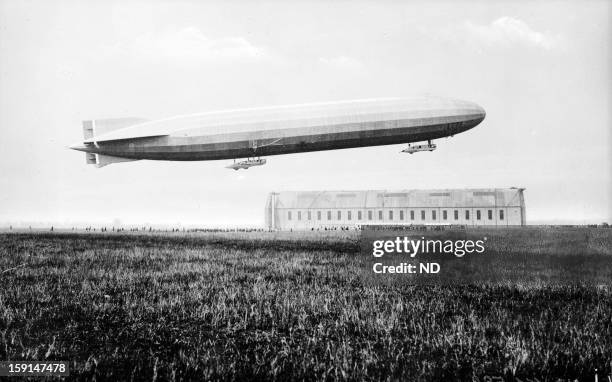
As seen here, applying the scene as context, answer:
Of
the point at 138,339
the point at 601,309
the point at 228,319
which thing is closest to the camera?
the point at 138,339

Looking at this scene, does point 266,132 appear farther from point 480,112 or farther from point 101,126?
point 480,112

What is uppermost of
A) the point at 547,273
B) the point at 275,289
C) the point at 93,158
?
the point at 93,158

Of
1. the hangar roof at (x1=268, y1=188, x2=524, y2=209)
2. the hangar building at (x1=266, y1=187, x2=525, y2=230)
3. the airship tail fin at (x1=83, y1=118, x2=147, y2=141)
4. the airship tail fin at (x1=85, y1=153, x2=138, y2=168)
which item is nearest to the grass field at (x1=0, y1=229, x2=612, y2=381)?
the airship tail fin at (x1=85, y1=153, x2=138, y2=168)

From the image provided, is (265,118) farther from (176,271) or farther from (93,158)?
(176,271)

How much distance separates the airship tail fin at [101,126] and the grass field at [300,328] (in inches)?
691

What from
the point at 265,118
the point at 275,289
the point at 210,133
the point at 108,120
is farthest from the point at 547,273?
the point at 108,120

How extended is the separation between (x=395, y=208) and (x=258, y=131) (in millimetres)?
43085

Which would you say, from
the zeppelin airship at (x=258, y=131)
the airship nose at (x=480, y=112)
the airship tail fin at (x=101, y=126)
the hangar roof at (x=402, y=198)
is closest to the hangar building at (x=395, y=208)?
the hangar roof at (x=402, y=198)

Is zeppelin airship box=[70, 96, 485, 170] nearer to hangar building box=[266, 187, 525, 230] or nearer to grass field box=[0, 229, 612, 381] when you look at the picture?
grass field box=[0, 229, 612, 381]

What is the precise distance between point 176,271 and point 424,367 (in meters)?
10.4

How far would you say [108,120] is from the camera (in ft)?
90.5

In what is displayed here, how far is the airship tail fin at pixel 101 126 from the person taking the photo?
1082 inches

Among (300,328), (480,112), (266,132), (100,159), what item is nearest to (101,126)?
(100,159)

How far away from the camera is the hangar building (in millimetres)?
64062
